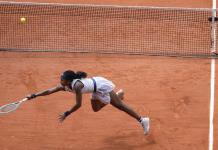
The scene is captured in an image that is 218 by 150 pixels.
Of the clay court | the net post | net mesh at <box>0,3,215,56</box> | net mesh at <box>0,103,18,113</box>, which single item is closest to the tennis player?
net mesh at <box>0,103,18,113</box>

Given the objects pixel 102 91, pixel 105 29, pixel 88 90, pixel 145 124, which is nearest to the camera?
pixel 88 90

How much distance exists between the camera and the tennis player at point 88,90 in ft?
38.8

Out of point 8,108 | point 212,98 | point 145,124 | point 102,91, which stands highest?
point 102,91

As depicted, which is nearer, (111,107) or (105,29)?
(111,107)

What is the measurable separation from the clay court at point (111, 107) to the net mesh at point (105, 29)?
0.55 m

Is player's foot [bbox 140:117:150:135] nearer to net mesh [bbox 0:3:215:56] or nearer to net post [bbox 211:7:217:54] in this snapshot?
net mesh [bbox 0:3:215:56]

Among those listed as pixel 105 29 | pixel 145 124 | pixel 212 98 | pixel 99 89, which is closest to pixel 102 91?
pixel 99 89

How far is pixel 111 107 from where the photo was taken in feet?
46.1

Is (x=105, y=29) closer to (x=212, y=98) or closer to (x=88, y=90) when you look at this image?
(x=212, y=98)

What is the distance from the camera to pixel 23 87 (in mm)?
14367

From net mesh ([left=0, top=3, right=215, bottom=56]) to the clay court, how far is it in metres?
0.55

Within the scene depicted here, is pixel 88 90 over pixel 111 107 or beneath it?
over

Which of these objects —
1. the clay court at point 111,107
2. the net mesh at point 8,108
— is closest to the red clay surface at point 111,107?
the clay court at point 111,107

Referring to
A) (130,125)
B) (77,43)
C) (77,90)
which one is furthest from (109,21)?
(77,90)
